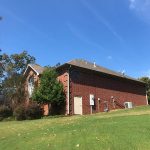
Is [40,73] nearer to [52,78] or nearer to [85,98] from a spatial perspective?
[52,78]

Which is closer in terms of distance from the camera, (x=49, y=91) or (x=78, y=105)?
(x=49, y=91)

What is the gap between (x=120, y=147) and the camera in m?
14.4

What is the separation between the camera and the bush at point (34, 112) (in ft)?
117

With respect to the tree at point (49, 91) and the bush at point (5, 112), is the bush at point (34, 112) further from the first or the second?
the bush at point (5, 112)

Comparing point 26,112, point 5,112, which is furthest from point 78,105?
point 5,112

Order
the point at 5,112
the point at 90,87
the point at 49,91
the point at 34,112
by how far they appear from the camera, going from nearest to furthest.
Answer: the point at 34,112, the point at 49,91, the point at 90,87, the point at 5,112

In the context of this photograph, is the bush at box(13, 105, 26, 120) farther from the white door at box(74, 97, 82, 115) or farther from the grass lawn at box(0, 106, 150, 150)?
the grass lawn at box(0, 106, 150, 150)

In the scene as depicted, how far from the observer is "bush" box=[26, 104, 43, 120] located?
117 feet

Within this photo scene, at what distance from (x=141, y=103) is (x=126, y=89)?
4326 mm

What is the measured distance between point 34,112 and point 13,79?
1166cm

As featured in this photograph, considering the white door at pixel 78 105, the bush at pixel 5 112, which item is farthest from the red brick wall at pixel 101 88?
the bush at pixel 5 112

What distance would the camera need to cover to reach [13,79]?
4684cm

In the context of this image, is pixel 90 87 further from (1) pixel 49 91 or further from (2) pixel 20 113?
(2) pixel 20 113

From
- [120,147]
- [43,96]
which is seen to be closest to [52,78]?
[43,96]
